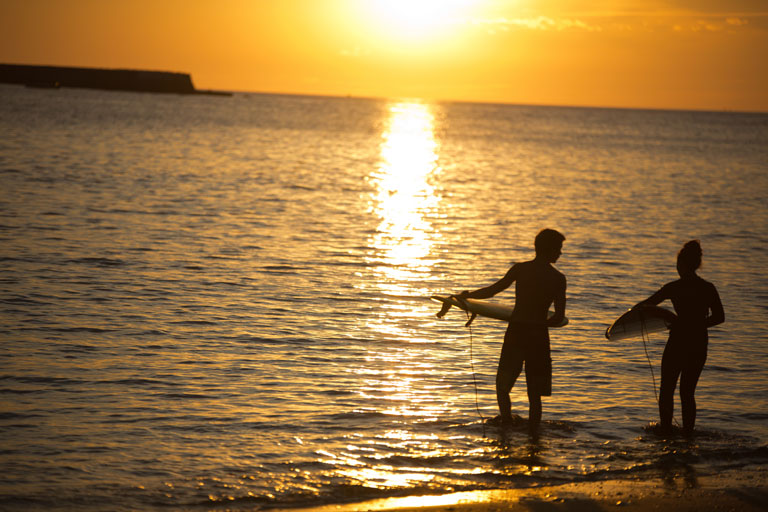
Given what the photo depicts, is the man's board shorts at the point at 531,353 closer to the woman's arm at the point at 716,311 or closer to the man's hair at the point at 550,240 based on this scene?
the man's hair at the point at 550,240

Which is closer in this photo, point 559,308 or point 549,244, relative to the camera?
point 549,244

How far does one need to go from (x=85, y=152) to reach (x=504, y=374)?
4846 cm

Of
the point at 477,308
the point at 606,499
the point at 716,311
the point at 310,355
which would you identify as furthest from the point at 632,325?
the point at 310,355

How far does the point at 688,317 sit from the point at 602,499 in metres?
2.27

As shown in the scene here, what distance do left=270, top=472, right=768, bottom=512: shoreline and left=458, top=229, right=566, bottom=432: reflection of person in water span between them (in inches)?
52.1

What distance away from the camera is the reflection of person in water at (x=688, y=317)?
846cm

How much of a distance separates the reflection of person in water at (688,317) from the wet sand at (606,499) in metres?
1.28

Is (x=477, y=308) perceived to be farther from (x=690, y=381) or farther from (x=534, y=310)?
(x=690, y=381)

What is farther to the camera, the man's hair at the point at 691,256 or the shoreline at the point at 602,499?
the man's hair at the point at 691,256

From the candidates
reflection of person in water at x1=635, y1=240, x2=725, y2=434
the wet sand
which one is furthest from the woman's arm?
the wet sand

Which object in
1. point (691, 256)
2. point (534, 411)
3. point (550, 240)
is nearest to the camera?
point (550, 240)

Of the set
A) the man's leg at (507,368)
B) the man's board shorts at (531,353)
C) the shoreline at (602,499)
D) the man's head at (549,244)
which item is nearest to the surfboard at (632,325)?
the man's board shorts at (531,353)

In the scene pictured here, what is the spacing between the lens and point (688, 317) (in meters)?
8.52

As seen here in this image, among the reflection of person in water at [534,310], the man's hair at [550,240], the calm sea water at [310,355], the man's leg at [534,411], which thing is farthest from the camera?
the man's leg at [534,411]
